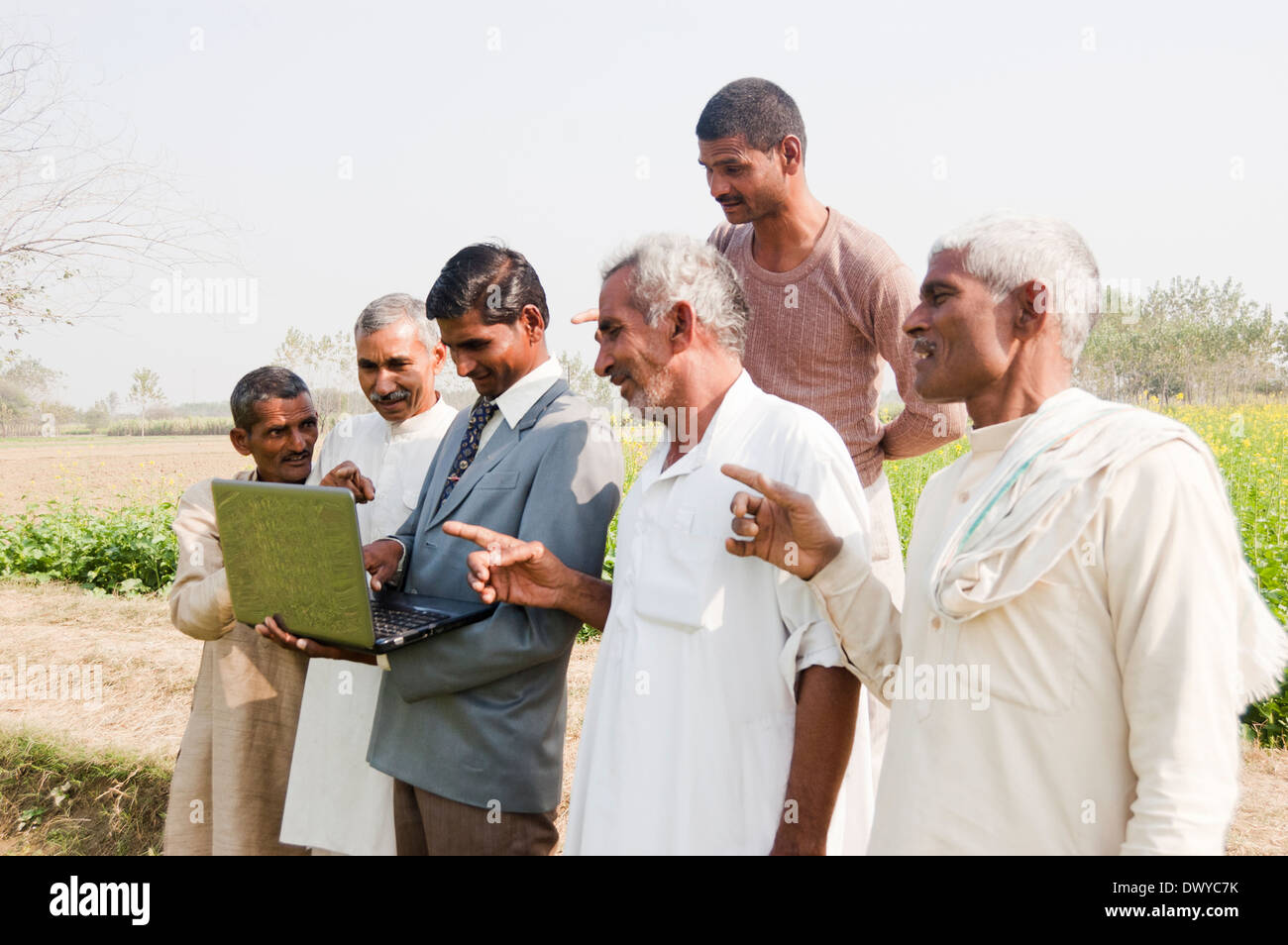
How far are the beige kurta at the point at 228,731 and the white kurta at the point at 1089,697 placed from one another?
2136 millimetres

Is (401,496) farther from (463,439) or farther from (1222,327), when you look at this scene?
(1222,327)

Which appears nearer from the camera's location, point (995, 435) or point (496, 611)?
point (995, 435)

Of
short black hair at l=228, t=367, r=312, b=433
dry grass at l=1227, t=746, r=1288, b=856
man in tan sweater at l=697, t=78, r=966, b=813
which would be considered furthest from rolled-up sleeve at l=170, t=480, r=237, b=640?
dry grass at l=1227, t=746, r=1288, b=856

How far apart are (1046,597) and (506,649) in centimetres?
127

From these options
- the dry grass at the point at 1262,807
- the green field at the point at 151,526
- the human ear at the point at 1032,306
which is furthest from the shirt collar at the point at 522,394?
the green field at the point at 151,526

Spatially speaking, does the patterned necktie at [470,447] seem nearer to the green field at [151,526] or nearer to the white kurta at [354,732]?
the white kurta at [354,732]

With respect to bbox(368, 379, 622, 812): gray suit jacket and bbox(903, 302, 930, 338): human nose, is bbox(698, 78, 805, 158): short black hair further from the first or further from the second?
bbox(903, 302, 930, 338): human nose

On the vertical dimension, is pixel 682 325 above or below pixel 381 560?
above

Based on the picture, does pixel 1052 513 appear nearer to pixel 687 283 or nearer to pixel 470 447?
pixel 687 283

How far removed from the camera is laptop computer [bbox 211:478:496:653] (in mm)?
2186

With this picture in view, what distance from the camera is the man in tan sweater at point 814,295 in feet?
9.14

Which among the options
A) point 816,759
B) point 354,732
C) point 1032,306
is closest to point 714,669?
point 816,759

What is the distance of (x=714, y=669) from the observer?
1902mm
